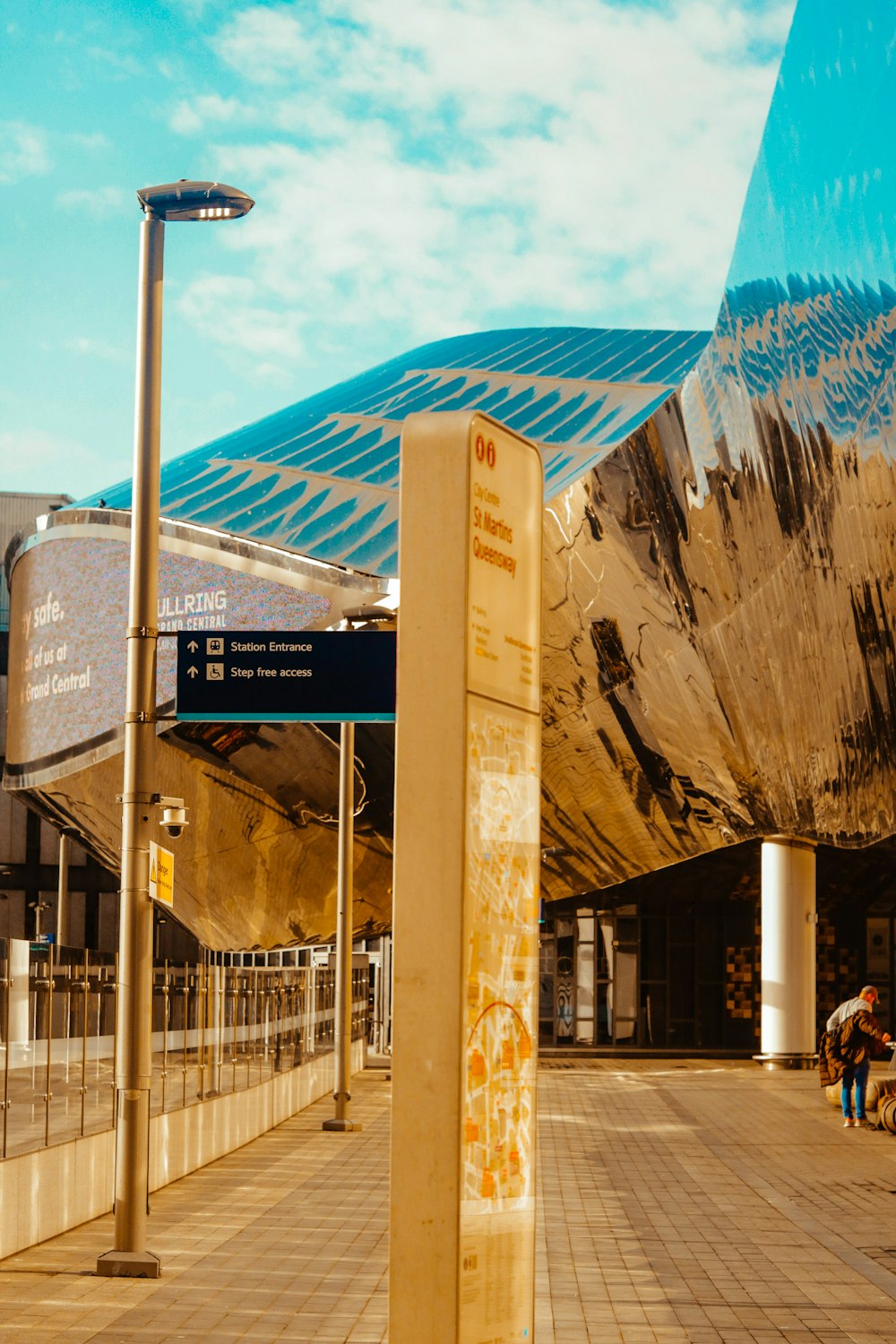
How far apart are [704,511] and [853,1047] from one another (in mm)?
9330

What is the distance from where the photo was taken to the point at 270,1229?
12555 mm

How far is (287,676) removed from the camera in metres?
10.2

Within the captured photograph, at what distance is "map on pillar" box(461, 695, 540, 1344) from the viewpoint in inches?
198

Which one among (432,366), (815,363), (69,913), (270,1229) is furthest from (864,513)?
(69,913)

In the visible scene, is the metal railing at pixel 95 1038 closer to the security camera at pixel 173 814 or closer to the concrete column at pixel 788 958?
the security camera at pixel 173 814

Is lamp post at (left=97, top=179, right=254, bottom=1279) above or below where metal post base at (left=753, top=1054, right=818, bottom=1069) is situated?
above

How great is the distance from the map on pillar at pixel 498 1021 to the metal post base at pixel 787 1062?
3202 centimetres

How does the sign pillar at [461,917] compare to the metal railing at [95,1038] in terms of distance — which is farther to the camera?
the metal railing at [95,1038]

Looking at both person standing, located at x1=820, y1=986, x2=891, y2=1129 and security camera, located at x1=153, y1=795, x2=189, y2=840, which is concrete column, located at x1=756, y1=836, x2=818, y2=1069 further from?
security camera, located at x1=153, y1=795, x2=189, y2=840

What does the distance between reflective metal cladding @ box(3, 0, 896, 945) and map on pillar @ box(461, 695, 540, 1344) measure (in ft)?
40.4

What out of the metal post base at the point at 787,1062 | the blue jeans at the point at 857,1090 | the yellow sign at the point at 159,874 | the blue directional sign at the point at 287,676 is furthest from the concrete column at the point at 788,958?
the blue directional sign at the point at 287,676

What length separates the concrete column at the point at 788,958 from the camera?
35.9 meters

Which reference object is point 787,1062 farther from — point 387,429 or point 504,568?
point 504,568

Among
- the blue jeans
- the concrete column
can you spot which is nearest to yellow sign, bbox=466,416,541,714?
the blue jeans
